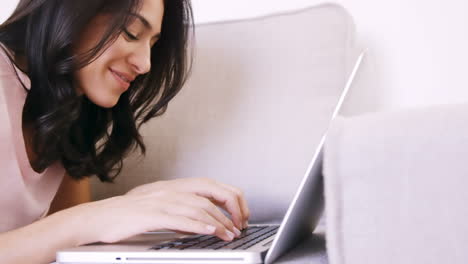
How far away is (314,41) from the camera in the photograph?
108cm

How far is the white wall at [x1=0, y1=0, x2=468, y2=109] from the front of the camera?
3.82ft

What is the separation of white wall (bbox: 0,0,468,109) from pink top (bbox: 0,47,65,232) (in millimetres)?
714

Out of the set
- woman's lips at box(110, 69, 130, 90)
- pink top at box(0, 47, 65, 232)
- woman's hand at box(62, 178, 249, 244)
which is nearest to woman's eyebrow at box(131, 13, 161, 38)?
woman's lips at box(110, 69, 130, 90)

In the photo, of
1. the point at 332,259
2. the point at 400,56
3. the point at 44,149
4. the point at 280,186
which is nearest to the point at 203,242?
the point at 332,259

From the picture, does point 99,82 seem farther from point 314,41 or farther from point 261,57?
point 314,41

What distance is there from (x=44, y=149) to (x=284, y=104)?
0.49m

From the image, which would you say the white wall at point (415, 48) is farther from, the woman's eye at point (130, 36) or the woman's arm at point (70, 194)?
the woman's arm at point (70, 194)

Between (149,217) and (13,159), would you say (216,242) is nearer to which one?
(149,217)

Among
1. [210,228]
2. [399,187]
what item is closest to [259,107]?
[210,228]

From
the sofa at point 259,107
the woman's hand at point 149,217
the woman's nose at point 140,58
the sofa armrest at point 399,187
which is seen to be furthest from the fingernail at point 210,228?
the woman's nose at point 140,58

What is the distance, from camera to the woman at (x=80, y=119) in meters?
0.66

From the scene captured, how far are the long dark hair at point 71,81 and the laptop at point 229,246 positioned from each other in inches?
15.3

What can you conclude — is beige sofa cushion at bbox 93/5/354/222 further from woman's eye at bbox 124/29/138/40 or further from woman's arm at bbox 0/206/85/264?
woman's arm at bbox 0/206/85/264

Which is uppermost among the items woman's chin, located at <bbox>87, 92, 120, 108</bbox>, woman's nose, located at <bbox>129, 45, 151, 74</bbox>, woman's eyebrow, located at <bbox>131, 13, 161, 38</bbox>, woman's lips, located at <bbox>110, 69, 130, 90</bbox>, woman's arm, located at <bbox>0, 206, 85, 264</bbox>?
woman's eyebrow, located at <bbox>131, 13, 161, 38</bbox>
